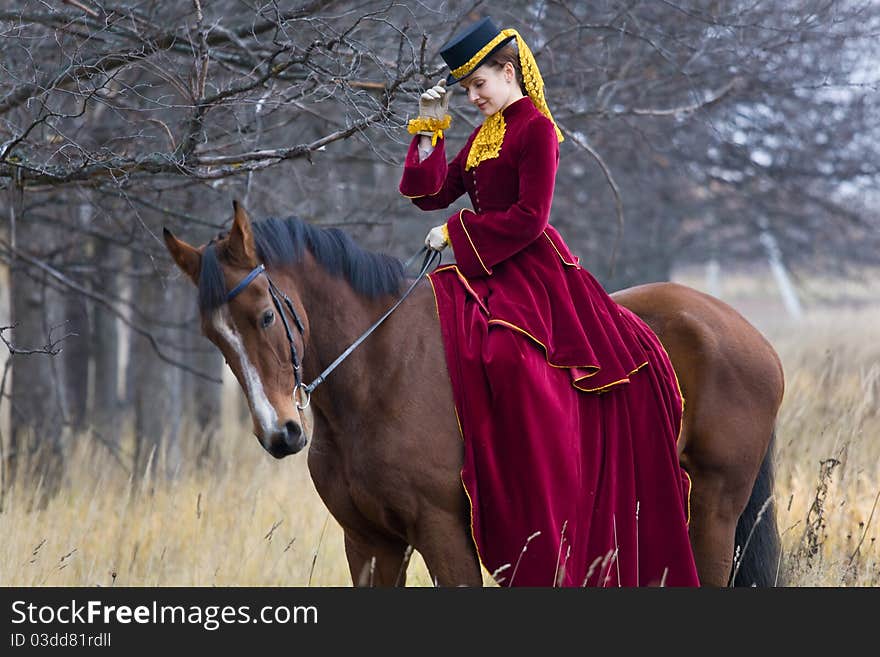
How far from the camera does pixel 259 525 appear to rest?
5.87m

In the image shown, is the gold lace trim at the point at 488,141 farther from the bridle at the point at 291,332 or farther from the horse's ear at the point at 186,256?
the horse's ear at the point at 186,256

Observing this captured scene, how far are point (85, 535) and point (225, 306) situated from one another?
2825 millimetres

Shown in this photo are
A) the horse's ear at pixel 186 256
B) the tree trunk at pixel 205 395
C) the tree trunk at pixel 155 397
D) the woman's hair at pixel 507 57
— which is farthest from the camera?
the tree trunk at pixel 205 395

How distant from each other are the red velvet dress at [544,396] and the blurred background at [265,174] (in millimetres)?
520

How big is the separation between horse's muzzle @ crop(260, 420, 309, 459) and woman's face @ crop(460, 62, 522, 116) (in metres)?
1.35

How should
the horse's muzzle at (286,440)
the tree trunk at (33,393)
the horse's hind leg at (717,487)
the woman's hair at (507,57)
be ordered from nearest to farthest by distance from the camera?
the horse's muzzle at (286,440)
the woman's hair at (507,57)
the horse's hind leg at (717,487)
the tree trunk at (33,393)

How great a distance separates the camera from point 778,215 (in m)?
11.4

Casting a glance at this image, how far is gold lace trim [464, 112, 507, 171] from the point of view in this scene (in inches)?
141

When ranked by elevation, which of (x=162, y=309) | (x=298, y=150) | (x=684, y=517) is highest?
(x=298, y=150)

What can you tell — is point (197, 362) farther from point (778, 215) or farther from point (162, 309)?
point (778, 215)

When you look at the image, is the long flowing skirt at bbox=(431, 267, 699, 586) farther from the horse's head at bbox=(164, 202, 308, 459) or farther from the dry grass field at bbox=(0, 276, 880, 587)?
the dry grass field at bbox=(0, 276, 880, 587)

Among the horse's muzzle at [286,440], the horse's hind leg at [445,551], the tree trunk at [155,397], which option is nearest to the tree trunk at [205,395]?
the tree trunk at [155,397]

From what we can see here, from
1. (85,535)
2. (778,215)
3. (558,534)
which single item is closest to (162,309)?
(85,535)

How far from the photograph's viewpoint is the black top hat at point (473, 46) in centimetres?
347
